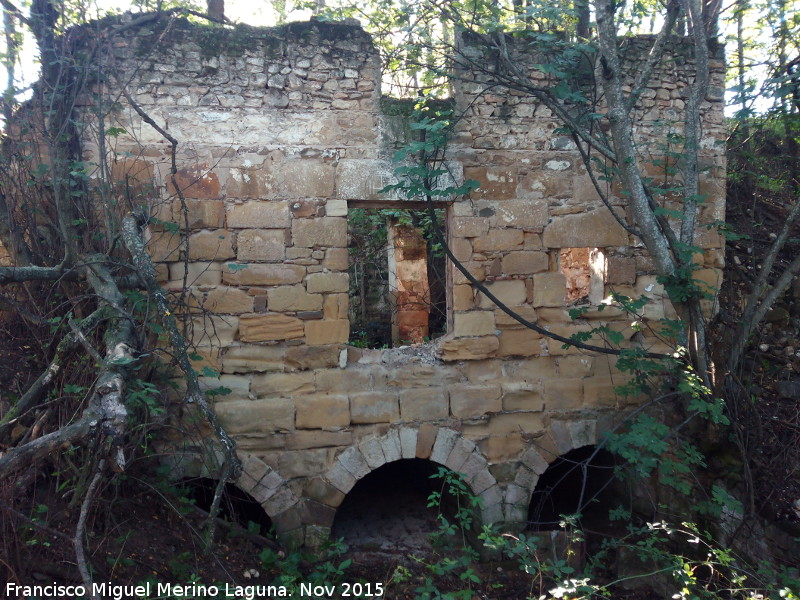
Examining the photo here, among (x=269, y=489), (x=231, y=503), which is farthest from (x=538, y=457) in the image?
(x=231, y=503)

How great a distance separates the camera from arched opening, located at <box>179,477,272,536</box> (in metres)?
4.53

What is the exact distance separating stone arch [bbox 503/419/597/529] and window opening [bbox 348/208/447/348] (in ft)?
7.75

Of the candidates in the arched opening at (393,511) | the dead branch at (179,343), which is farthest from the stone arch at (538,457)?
the dead branch at (179,343)

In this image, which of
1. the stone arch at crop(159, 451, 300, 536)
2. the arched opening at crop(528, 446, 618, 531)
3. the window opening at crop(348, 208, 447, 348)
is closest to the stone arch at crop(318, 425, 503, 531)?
→ the stone arch at crop(159, 451, 300, 536)

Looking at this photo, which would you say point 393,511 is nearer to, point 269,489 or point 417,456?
point 417,456

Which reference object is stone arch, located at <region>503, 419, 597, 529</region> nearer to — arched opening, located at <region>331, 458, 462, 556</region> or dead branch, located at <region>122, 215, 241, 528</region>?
arched opening, located at <region>331, 458, 462, 556</region>

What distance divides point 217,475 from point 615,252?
3442mm

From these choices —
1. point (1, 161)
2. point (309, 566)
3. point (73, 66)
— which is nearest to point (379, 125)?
point (73, 66)

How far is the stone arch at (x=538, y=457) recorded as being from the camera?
15.8 feet

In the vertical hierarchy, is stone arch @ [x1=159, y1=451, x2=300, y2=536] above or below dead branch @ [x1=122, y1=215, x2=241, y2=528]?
below

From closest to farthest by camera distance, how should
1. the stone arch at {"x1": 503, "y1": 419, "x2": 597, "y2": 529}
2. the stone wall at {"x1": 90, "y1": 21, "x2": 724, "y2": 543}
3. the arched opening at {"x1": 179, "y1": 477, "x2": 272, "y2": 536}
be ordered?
1. the stone wall at {"x1": 90, "y1": 21, "x2": 724, "y2": 543}
2. the arched opening at {"x1": 179, "y1": 477, "x2": 272, "y2": 536}
3. the stone arch at {"x1": 503, "y1": 419, "x2": 597, "y2": 529}

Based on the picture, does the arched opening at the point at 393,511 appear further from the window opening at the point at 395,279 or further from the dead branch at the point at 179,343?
the dead branch at the point at 179,343

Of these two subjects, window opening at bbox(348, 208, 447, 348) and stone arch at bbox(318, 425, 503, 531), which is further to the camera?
window opening at bbox(348, 208, 447, 348)

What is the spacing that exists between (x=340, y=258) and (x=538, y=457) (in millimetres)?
2191
